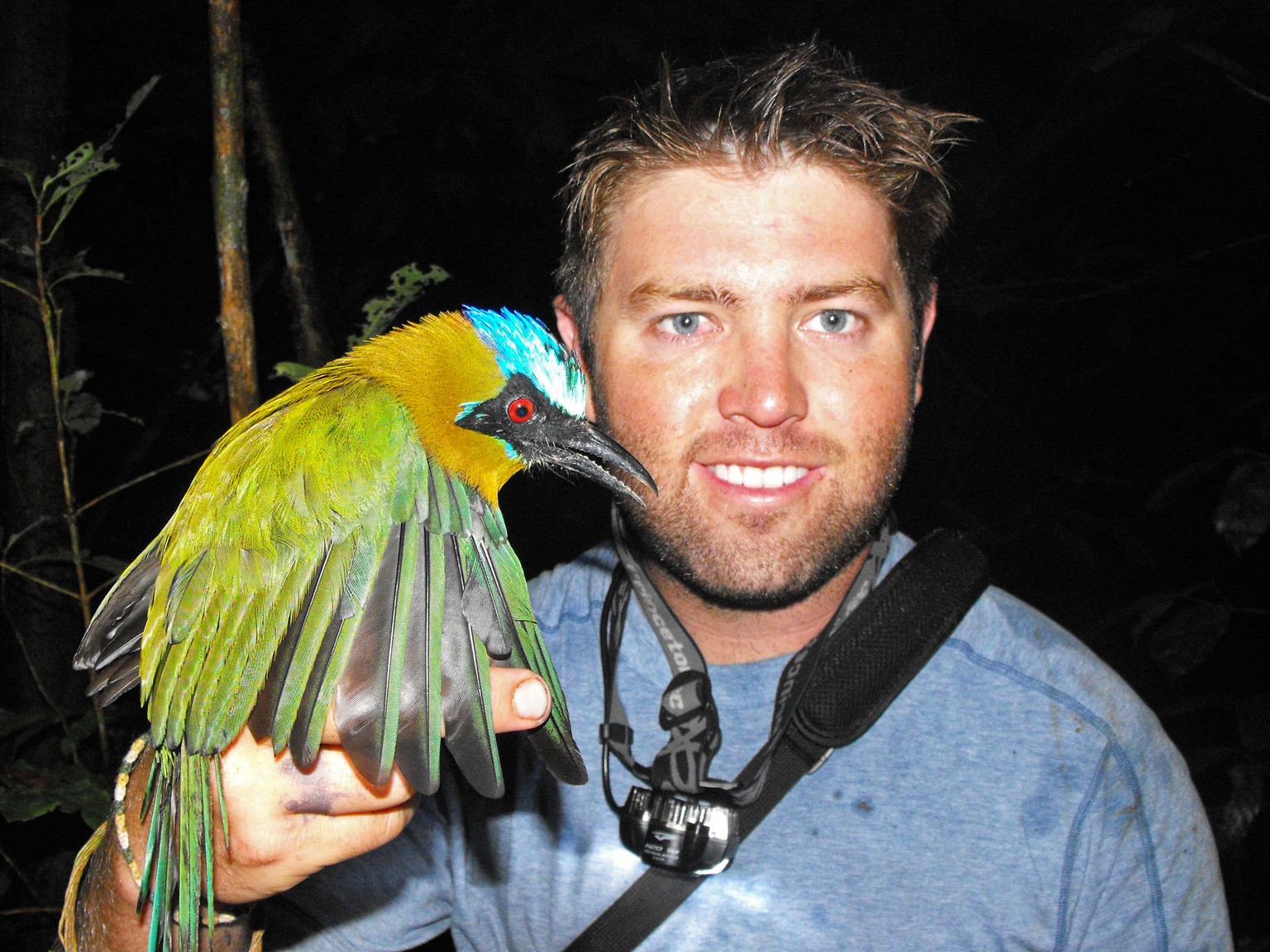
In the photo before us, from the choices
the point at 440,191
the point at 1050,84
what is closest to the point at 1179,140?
the point at 1050,84

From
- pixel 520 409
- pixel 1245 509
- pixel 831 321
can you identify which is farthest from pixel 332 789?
pixel 1245 509

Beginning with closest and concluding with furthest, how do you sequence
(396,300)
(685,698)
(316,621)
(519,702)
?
(519,702)
(316,621)
(685,698)
(396,300)

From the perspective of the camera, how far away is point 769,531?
2.33 meters

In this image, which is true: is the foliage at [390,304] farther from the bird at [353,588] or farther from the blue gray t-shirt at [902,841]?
the blue gray t-shirt at [902,841]

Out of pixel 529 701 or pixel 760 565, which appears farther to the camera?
pixel 760 565

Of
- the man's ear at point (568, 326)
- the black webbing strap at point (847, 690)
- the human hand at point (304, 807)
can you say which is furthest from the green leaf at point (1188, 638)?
the human hand at point (304, 807)

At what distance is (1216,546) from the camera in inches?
207

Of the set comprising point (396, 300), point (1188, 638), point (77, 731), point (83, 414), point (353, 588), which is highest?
point (396, 300)

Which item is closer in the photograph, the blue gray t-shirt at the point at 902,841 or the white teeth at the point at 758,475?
the blue gray t-shirt at the point at 902,841

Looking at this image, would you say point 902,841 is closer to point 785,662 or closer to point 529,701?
point 785,662

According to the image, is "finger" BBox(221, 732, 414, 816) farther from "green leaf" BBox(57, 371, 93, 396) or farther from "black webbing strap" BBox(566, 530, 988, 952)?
"green leaf" BBox(57, 371, 93, 396)

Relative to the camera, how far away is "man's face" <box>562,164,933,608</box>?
7.34ft

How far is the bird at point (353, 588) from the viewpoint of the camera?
60.6 inches

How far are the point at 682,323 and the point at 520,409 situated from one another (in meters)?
0.54
